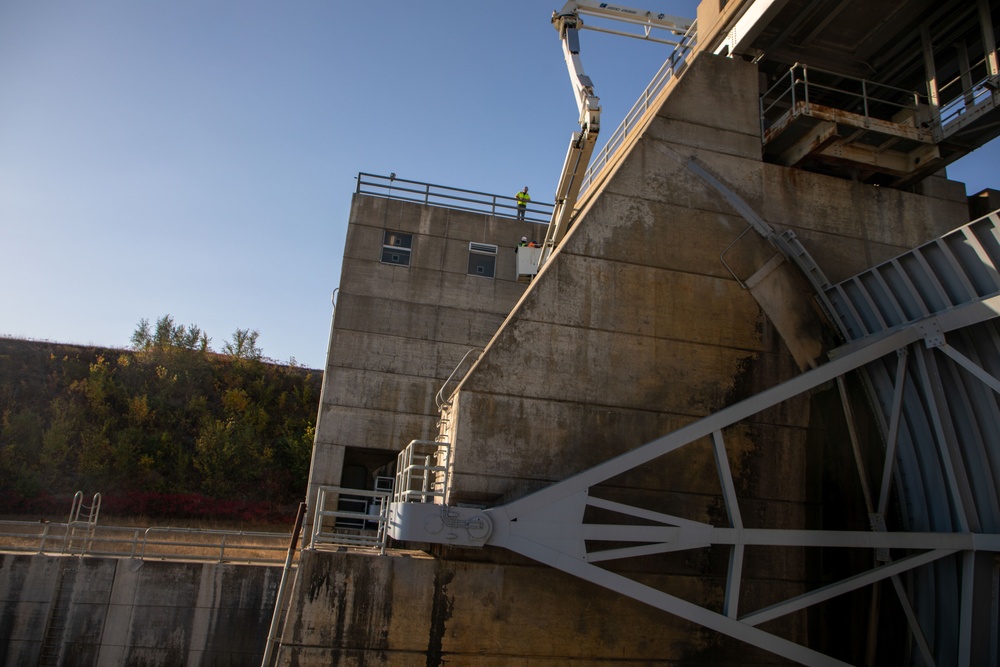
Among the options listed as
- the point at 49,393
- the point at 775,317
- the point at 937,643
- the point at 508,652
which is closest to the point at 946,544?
the point at 937,643

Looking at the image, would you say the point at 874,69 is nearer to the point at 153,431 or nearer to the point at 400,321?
the point at 400,321

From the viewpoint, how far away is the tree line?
36969mm

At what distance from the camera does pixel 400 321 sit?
18.7 meters

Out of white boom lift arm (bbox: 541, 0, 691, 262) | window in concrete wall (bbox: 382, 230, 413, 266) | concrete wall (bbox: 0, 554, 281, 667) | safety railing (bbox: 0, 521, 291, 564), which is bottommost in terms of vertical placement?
concrete wall (bbox: 0, 554, 281, 667)

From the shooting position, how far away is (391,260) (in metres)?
19.3

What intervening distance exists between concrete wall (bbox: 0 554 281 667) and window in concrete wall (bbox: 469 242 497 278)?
1006cm

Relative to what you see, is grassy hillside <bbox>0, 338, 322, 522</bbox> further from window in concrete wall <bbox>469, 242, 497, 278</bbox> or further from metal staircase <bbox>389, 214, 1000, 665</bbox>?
metal staircase <bbox>389, 214, 1000, 665</bbox>

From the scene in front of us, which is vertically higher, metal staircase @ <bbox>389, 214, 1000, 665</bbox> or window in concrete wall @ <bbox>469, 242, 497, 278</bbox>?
window in concrete wall @ <bbox>469, 242, 497, 278</bbox>

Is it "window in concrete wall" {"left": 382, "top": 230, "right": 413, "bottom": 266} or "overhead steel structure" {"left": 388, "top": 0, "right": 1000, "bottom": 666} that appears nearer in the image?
"overhead steel structure" {"left": 388, "top": 0, "right": 1000, "bottom": 666}

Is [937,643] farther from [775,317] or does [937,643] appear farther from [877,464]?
[775,317]

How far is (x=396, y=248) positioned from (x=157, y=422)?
2923cm

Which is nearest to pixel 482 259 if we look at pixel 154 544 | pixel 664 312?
pixel 664 312

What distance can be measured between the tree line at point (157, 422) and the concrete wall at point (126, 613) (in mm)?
20761

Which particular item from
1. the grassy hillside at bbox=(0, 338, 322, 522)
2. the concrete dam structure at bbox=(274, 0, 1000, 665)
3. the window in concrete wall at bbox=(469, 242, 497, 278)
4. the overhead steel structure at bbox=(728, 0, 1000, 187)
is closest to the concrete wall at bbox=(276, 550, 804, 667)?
the concrete dam structure at bbox=(274, 0, 1000, 665)
